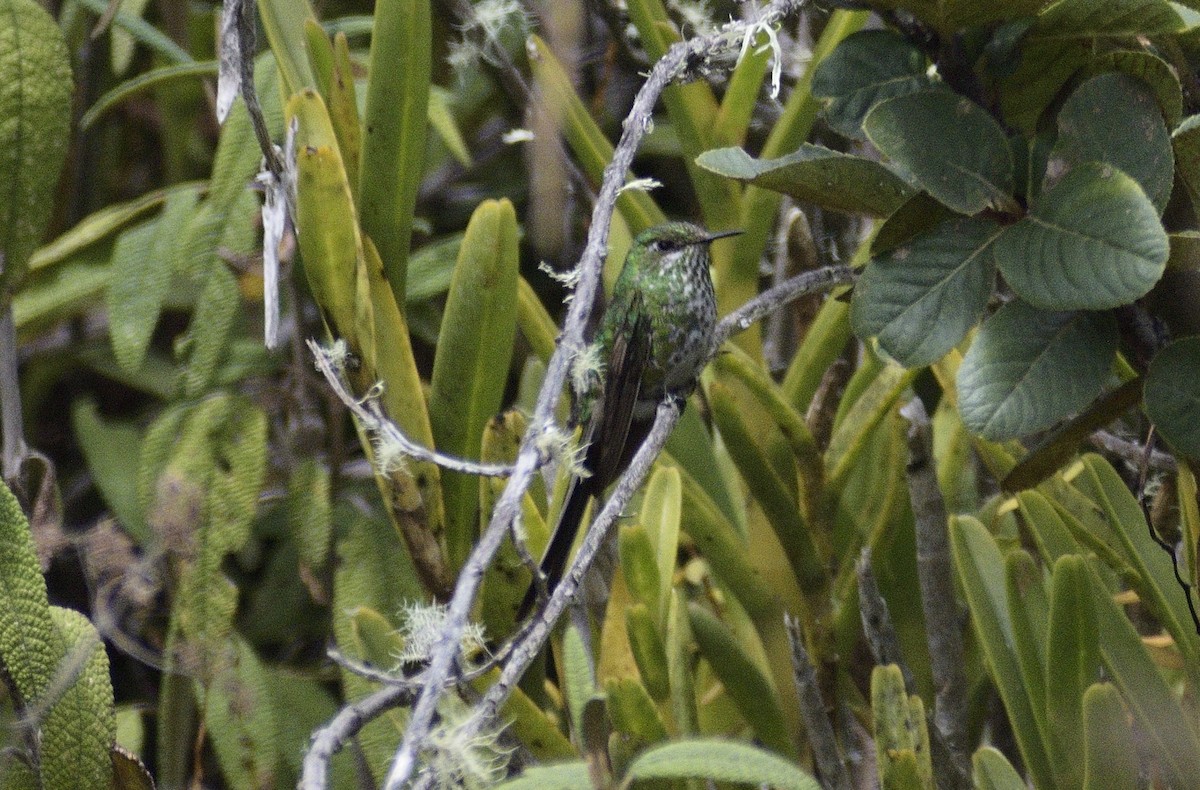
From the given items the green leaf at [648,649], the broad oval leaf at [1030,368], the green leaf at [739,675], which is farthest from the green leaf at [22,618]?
the broad oval leaf at [1030,368]

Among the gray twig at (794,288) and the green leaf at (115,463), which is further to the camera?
the green leaf at (115,463)

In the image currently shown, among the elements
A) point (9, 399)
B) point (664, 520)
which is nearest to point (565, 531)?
point (664, 520)

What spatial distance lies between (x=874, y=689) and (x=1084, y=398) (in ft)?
1.14

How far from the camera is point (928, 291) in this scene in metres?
1.22

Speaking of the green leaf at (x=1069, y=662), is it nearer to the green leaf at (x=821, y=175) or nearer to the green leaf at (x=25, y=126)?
the green leaf at (x=821, y=175)

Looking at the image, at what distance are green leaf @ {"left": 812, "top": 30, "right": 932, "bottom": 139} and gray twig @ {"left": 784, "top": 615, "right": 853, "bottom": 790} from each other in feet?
1.95

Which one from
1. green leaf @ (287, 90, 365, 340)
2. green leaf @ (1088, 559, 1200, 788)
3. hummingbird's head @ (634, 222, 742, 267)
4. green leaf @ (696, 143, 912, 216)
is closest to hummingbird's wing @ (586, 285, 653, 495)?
hummingbird's head @ (634, 222, 742, 267)

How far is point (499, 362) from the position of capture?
1.52 m

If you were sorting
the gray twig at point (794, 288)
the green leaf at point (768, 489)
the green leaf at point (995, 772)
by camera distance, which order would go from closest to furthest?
the green leaf at point (995, 772), the gray twig at point (794, 288), the green leaf at point (768, 489)

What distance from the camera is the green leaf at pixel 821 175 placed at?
1.24 m

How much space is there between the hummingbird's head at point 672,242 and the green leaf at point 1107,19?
0.70 m

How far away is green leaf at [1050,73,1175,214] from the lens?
116 centimetres

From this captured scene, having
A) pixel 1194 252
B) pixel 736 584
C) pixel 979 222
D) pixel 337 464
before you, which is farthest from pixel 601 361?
pixel 1194 252

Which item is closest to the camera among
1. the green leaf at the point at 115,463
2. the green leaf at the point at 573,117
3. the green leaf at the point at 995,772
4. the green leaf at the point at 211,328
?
the green leaf at the point at 995,772
